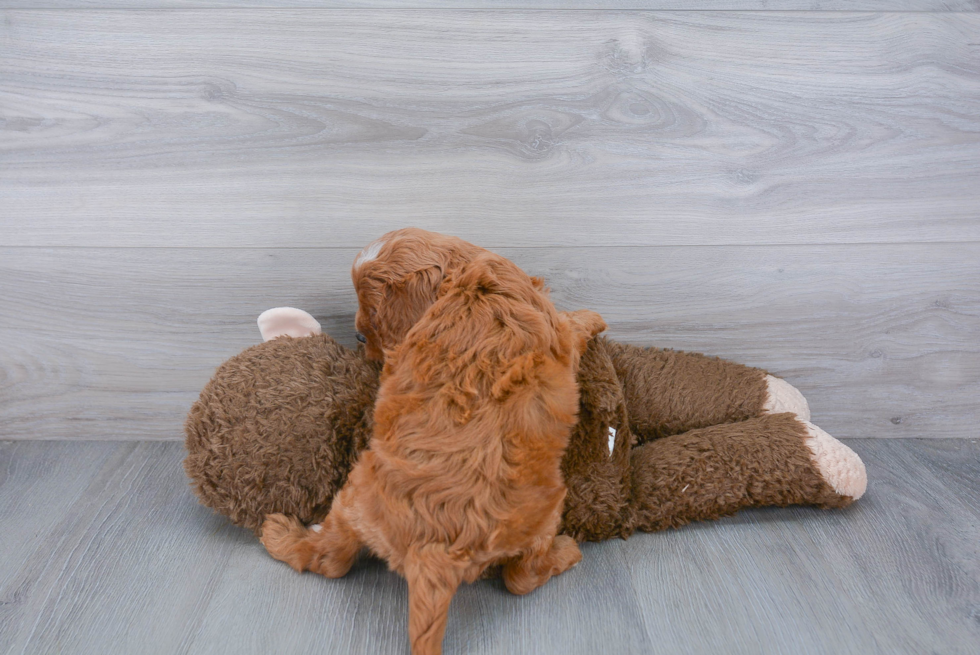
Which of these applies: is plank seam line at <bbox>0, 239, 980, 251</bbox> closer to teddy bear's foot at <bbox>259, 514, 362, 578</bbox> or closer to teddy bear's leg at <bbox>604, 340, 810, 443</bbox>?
teddy bear's leg at <bbox>604, 340, 810, 443</bbox>

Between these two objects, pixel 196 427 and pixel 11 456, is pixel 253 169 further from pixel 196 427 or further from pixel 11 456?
pixel 11 456

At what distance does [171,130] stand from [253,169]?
160 mm

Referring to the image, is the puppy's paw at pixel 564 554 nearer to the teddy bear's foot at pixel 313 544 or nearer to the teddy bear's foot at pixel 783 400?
the teddy bear's foot at pixel 313 544

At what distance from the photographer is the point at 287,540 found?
103 cm

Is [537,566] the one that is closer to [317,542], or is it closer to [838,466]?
[317,542]

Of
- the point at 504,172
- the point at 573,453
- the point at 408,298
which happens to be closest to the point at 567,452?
the point at 573,453

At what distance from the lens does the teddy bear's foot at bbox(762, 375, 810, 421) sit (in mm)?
1230

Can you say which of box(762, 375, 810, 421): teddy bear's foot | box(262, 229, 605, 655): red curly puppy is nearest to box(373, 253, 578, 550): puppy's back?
box(262, 229, 605, 655): red curly puppy

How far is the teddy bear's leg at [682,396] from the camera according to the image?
4.03 feet

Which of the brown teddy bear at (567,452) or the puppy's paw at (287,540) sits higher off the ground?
the brown teddy bear at (567,452)

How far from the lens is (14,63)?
1.17 m

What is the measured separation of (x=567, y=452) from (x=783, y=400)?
0.44m

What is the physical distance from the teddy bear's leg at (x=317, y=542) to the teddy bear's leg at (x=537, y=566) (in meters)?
0.23

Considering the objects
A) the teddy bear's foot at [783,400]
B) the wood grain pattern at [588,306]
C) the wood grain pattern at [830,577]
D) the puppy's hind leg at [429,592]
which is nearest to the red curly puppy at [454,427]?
the puppy's hind leg at [429,592]
